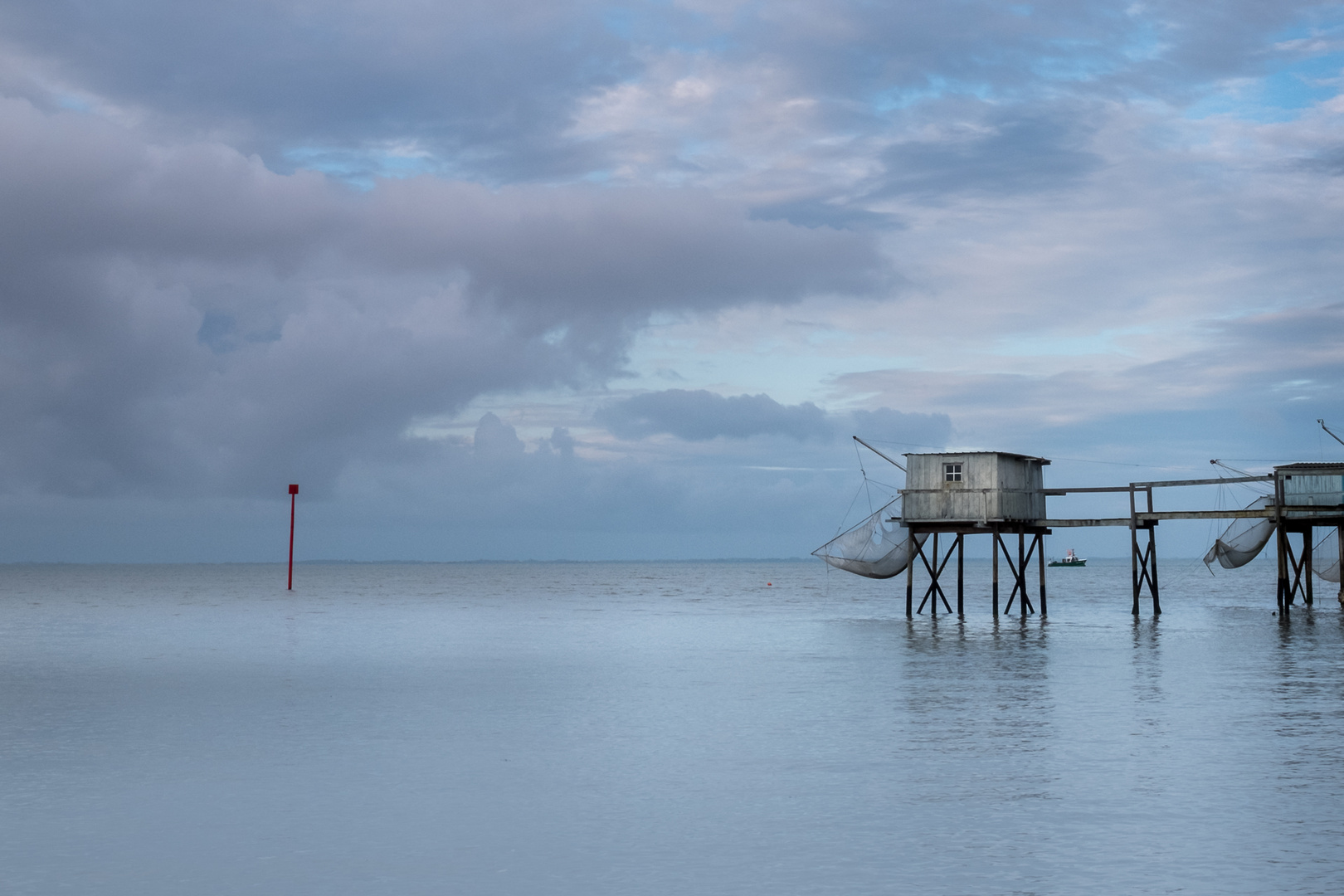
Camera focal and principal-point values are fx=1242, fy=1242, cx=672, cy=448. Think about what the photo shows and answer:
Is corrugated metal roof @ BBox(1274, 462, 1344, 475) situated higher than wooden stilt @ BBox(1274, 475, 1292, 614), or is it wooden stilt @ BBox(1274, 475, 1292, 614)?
corrugated metal roof @ BBox(1274, 462, 1344, 475)

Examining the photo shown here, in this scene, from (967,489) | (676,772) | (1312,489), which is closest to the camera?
(676,772)

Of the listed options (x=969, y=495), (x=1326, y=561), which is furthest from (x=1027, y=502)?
(x=1326, y=561)

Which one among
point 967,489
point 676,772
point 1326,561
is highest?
point 967,489

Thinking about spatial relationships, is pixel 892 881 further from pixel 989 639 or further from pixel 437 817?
pixel 989 639

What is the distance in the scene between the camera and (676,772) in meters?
18.1

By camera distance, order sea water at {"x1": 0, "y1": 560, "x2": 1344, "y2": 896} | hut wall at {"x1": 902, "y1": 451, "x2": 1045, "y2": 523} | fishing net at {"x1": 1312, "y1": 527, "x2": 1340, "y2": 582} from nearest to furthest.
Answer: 1. sea water at {"x1": 0, "y1": 560, "x2": 1344, "y2": 896}
2. hut wall at {"x1": 902, "y1": 451, "x2": 1045, "y2": 523}
3. fishing net at {"x1": 1312, "y1": 527, "x2": 1340, "y2": 582}

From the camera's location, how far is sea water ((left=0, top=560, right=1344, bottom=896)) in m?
12.6

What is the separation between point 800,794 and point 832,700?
10.5m

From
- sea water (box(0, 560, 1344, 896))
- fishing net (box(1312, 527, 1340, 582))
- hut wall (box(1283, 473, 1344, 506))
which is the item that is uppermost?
hut wall (box(1283, 473, 1344, 506))

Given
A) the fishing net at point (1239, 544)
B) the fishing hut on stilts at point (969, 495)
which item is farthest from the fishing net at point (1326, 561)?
the fishing hut on stilts at point (969, 495)

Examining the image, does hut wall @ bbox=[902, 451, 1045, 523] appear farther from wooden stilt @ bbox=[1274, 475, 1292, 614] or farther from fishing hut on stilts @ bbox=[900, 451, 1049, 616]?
wooden stilt @ bbox=[1274, 475, 1292, 614]

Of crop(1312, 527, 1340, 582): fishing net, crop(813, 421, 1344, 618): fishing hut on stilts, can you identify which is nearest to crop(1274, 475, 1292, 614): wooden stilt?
crop(813, 421, 1344, 618): fishing hut on stilts

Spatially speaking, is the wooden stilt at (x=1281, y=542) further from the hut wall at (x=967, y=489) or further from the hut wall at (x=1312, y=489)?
the hut wall at (x=967, y=489)

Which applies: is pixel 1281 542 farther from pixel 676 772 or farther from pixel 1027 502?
pixel 676 772
